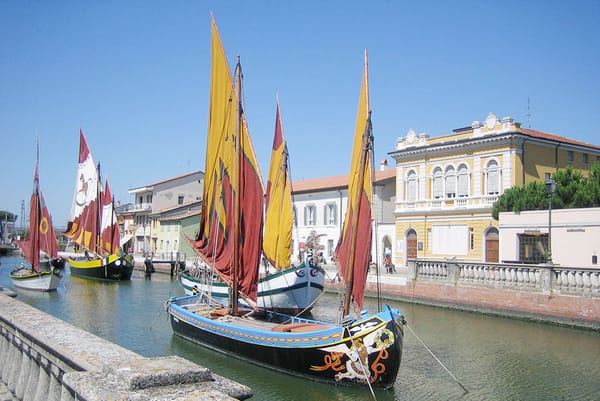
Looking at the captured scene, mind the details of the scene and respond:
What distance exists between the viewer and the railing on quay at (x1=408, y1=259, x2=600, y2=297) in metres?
21.0

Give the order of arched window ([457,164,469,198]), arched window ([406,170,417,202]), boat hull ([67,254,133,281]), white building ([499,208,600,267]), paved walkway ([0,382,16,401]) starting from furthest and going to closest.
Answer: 1. boat hull ([67,254,133,281])
2. arched window ([406,170,417,202])
3. arched window ([457,164,469,198])
4. white building ([499,208,600,267])
5. paved walkway ([0,382,16,401])

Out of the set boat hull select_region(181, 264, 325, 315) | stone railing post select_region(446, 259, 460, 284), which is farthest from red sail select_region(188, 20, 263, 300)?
stone railing post select_region(446, 259, 460, 284)

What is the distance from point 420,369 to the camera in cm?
Result: 1489

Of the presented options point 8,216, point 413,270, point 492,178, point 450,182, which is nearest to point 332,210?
point 450,182

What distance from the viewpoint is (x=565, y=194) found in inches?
1246

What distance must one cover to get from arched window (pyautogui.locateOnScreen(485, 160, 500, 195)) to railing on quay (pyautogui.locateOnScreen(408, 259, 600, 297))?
10.7 metres

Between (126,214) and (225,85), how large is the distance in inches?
2389

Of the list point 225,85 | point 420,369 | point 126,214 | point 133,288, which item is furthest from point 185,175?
point 420,369

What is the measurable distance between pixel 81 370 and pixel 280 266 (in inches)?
783

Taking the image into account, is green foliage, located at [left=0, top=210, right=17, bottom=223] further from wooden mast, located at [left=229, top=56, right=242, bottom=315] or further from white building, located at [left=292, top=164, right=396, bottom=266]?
wooden mast, located at [left=229, top=56, right=242, bottom=315]

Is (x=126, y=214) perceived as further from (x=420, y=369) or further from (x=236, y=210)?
(x=420, y=369)

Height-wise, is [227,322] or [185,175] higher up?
[185,175]

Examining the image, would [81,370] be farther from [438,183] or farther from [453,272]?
[438,183]

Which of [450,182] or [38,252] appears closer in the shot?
[38,252]
